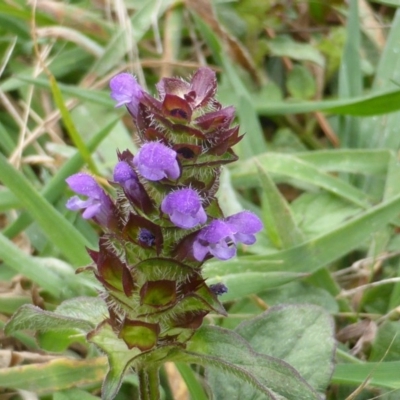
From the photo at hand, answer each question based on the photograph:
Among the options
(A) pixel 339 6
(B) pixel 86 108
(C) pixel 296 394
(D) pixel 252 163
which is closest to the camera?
(C) pixel 296 394


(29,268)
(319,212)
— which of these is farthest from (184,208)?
(319,212)

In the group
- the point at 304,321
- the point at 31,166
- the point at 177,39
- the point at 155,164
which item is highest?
the point at 155,164

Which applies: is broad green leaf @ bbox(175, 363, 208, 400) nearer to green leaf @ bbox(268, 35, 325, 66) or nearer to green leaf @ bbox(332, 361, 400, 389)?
green leaf @ bbox(332, 361, 400, 389)

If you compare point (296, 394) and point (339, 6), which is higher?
point (339, 6)

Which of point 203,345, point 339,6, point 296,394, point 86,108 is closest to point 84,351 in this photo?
point 203,345

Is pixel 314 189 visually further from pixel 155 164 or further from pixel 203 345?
pixel 155 164

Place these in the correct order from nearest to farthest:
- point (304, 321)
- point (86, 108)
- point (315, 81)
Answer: point (304, 321) < point (86, 108) < point (315, 81)

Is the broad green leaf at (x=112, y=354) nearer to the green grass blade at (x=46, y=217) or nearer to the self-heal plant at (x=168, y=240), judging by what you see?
the self-heal plant at (x=168, y=240)

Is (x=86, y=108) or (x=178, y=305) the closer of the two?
(x=178, y=305)
